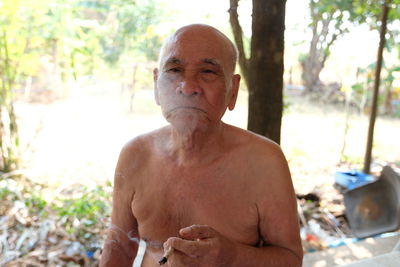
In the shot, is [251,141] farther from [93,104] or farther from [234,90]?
[93,104]

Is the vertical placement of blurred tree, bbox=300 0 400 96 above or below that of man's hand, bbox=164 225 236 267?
above

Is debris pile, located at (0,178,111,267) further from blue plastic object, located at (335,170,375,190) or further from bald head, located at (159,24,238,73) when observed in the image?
blue plastic object, located at (335,170,375,190)

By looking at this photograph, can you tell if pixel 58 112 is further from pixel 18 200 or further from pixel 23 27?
pixel 18 200

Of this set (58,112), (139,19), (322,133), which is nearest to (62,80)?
(58,112)

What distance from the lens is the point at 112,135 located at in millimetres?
6859

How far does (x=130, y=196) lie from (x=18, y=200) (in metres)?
2.59

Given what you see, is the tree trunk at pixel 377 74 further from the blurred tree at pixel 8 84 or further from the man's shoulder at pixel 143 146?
the blurred tree at pixel 8 84

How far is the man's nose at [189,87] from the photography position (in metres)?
1.27

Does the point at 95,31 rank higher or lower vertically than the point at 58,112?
higher

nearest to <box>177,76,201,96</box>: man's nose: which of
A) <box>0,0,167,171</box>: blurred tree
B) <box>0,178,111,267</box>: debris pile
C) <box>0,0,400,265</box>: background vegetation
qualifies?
<box>0,0,400,265</box>: background vegetation

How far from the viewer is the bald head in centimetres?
135

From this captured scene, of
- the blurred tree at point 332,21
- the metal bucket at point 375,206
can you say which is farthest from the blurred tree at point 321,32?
the metal bucket at point 375,206

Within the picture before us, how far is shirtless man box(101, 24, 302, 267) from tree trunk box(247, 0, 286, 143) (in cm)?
70

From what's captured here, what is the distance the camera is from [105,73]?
9016 mm
